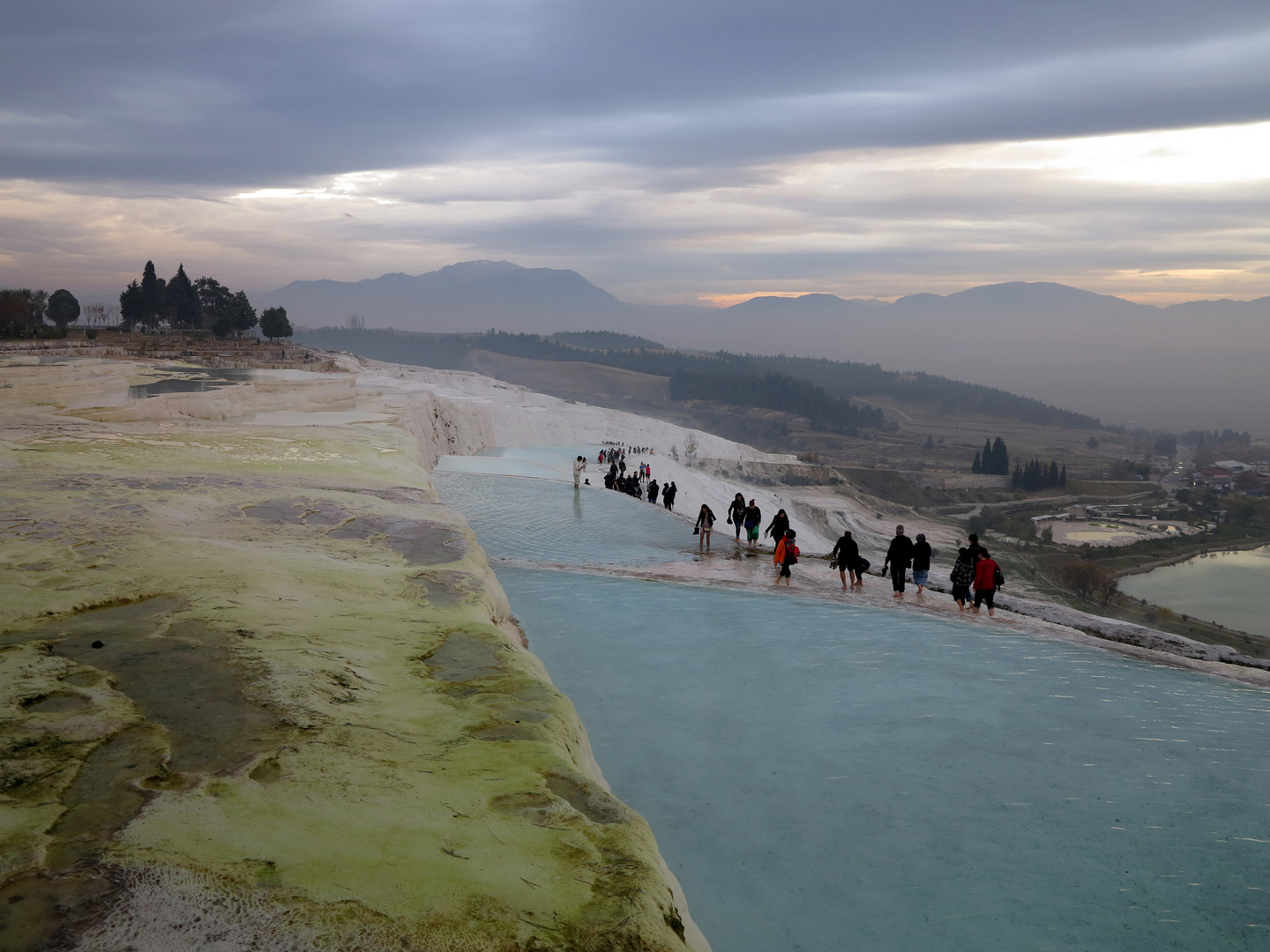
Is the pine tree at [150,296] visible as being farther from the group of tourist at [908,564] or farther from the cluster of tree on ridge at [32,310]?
the group of tourist at [908,564]

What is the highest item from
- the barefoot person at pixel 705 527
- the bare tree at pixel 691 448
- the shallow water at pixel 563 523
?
the barefoot person at pixel 705 527

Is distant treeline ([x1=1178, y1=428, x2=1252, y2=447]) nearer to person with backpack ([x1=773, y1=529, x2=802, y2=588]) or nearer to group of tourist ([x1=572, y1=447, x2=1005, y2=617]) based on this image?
group of tourist ([x1=572, y1=447, x2=1005, y2=617])

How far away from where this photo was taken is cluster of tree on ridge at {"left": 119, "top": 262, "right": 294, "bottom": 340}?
5741 centimetres

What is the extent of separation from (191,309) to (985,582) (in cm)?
6654

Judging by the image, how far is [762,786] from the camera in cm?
589

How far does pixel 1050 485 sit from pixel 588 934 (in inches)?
3991

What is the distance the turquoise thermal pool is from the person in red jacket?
58 cm

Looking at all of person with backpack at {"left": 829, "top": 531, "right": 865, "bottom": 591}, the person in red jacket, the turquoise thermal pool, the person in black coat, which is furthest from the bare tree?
the turquoise thermal pool

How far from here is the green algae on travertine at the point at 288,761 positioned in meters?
2.70

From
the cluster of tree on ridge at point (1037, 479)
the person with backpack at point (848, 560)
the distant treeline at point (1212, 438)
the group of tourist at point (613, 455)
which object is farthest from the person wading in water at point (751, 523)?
the distant treeline at point (1212, 438)

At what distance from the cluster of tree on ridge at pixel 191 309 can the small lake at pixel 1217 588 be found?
Result: 6552 centimetres

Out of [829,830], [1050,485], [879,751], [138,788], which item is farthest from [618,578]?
[1050,485]

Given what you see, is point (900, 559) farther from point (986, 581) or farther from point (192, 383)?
point (192, 383)

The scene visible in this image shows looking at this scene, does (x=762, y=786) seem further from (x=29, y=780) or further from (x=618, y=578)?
(x=618, y=578)
